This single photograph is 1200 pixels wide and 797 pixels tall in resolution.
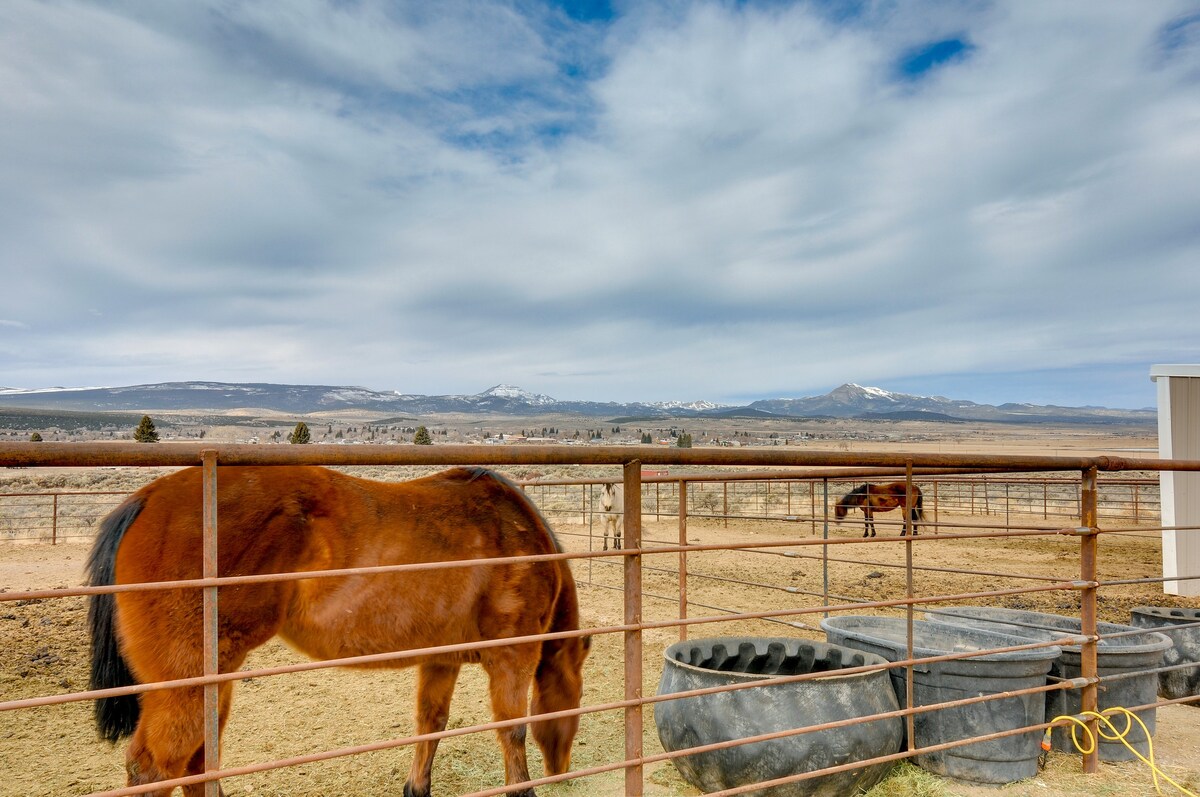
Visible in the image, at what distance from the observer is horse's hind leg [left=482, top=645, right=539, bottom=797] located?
3.28 metres

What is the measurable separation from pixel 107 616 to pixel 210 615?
Answer: 1.39 metres

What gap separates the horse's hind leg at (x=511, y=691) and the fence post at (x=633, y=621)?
1.04m

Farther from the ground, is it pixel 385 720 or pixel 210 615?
pixel 210 615

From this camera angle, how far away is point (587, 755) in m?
4.05

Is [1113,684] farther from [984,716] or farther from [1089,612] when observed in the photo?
[984,716]

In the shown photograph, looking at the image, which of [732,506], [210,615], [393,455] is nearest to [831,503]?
[732,506]

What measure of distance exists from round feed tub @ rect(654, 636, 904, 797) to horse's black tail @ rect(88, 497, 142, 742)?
2.24m

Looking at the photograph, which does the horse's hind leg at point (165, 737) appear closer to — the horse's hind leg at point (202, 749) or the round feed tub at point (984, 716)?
the horse's hind leg at point (202, 749)

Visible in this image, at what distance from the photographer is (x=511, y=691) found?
3.29m

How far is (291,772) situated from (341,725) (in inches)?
25.2

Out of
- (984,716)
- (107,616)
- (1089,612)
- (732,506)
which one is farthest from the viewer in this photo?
(732,506)

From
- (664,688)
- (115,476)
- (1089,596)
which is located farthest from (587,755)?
(115,476)

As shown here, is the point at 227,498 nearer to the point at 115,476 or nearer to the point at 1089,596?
the point at 1089,596

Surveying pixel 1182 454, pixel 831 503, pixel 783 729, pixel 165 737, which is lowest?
pixel 831 503
